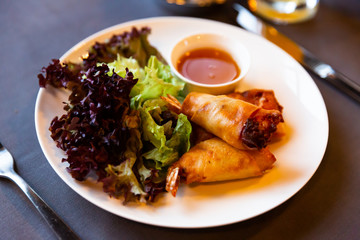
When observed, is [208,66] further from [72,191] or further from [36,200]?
[36,200]

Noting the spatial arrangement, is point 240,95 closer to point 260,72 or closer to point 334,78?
point 260,72

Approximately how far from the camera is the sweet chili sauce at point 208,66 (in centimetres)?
252

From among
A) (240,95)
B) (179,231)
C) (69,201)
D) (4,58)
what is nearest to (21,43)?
(4,58)

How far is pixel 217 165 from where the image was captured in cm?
185

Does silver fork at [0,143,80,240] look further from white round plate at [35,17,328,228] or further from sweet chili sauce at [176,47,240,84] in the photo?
sweet chili sauce at [176,47,240,84]

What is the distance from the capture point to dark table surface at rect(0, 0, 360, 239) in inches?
71.6

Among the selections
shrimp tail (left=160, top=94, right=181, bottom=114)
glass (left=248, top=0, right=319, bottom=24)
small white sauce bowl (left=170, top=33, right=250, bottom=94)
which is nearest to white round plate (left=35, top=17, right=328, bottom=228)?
small white sauce bowl (left=170, top=33, right=250, bottom=94)

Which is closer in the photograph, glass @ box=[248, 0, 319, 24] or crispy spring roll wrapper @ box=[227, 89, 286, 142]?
crispy spring roll wrapper @ box=[227, 89, 286, 142]

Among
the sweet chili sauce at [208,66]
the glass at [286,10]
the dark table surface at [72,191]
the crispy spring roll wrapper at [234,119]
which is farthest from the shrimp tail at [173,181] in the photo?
the glass at [286,10]

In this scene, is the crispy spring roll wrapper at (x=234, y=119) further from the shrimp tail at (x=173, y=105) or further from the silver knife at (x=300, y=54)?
the silver knife at (x=300, y=54)

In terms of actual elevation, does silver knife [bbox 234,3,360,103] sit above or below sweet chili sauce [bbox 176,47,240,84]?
below

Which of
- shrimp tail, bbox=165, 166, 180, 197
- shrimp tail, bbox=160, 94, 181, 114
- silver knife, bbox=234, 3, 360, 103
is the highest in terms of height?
shrimp tail, bbox=160, 94, 181, 114

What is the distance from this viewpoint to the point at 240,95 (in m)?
2.32

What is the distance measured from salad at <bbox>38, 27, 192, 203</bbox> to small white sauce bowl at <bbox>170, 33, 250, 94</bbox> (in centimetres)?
25
